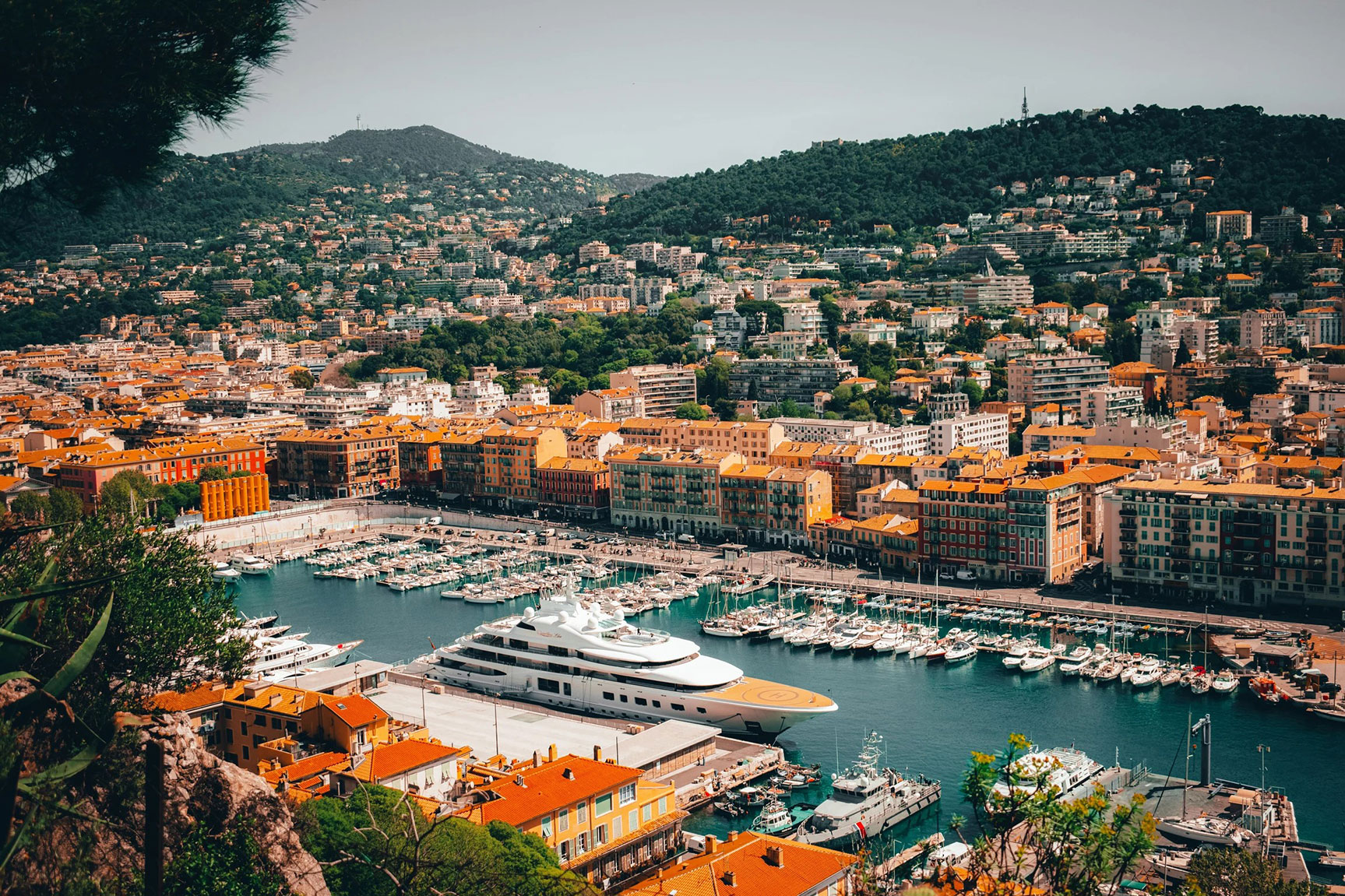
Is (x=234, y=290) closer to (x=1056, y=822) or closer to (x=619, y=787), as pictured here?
(x=619, y=787)

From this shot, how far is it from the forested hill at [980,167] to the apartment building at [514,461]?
4461cm

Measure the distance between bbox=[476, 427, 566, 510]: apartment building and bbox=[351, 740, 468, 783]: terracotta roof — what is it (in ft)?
81.3

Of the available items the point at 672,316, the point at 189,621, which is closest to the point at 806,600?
the point at 189,621

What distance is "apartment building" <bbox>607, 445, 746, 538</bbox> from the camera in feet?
113

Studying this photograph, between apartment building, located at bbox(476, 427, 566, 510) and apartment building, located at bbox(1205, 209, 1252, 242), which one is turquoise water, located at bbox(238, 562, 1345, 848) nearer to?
apartment building, located at bbox(476, 427, 566, 510)

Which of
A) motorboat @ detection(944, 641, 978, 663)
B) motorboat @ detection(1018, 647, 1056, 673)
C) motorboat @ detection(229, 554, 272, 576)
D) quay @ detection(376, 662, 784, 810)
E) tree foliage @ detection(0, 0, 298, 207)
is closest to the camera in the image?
tree foliage @ detection(0, 0, 298, 207)

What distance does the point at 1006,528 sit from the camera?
28.0m

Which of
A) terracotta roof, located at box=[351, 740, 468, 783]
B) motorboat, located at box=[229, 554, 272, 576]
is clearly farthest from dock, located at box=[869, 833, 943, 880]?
motorboat, located at box=[229, 554, 272, 576]

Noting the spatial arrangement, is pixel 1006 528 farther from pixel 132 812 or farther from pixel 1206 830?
pixel 132 812

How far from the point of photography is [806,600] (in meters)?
27.5

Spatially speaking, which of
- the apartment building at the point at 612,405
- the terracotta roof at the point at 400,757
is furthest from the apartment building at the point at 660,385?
the terracotta roof at the point at 400,757

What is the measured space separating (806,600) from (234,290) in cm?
6875

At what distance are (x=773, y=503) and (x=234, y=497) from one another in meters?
16.1

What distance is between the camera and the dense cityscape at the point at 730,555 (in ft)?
26.5
